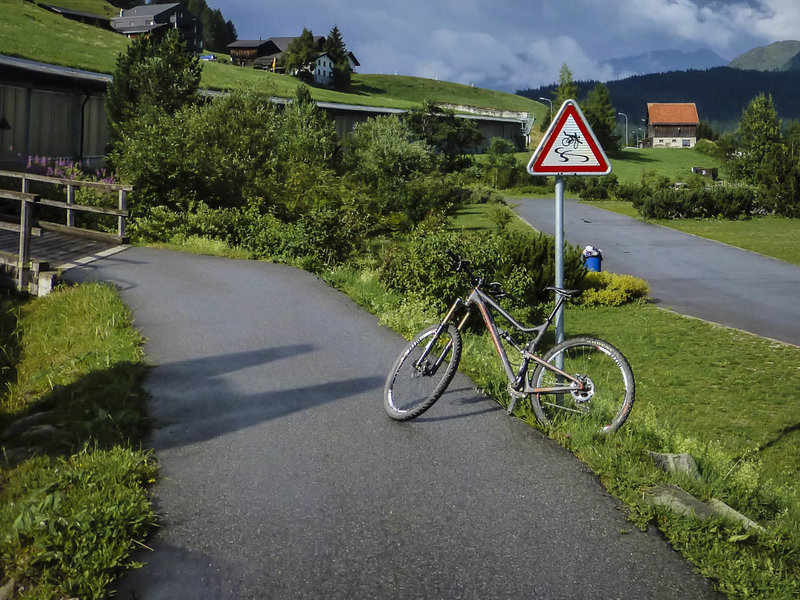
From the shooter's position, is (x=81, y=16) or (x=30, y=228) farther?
(x=81, y=16)

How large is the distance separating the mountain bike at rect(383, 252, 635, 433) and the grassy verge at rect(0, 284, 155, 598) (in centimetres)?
226

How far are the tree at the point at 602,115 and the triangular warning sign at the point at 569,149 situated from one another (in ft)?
330

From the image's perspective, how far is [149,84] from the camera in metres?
27.7

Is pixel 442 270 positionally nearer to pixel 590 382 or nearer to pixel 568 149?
pixel 568 149

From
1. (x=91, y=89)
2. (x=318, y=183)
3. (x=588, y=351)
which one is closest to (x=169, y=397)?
(x=588, y=351)

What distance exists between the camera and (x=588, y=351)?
20.5ft

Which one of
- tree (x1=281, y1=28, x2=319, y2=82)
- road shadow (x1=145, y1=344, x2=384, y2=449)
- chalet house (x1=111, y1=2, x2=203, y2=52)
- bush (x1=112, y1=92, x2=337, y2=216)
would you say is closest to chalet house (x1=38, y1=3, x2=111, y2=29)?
chalet house (x1=111, y1=2, x2=203, y2=52)

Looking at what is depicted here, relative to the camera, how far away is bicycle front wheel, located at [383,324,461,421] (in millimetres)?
6961

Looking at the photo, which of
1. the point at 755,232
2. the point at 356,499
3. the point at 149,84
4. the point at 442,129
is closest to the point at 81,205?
Result: the point at 149,84

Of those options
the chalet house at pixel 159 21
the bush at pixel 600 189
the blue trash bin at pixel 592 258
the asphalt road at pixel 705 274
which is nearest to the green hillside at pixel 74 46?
the chalet house at pixel 159 21

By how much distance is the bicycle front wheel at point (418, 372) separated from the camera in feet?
22.8

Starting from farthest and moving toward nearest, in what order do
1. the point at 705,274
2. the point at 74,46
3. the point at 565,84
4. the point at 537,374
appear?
the point at 565,84, the point at 74,46, the point at 705,274, the point at 537,374

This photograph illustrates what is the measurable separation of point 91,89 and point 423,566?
101 ft

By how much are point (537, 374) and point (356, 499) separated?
7.00 ft
